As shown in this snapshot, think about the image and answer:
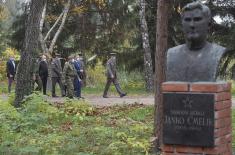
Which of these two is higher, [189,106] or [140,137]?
[189,106]

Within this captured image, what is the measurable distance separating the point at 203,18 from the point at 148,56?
63.8ft

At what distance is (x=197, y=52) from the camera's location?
26.7 ft

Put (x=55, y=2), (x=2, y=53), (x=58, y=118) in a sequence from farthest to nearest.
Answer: (x=2, y=53) → (x=55, y=2) → (x=58, y=118)

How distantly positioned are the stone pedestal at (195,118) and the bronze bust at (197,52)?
15 centimetres

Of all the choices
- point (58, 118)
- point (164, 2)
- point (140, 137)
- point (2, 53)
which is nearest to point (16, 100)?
point (58, 118)

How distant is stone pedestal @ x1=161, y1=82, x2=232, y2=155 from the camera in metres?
7.85

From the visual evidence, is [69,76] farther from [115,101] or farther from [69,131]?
[69,131]

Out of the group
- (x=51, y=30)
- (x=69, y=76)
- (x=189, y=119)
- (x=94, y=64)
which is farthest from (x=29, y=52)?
(x=94, y=64)

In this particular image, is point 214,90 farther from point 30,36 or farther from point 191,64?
point 30,36

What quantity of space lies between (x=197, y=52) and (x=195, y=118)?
3.05 ft

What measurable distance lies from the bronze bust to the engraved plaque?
0.30 metres

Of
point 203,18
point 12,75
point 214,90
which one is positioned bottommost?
point 12,75

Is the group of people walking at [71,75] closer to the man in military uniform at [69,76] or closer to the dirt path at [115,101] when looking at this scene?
the man in military uniform at [69,76]

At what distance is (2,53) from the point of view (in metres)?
43.5
